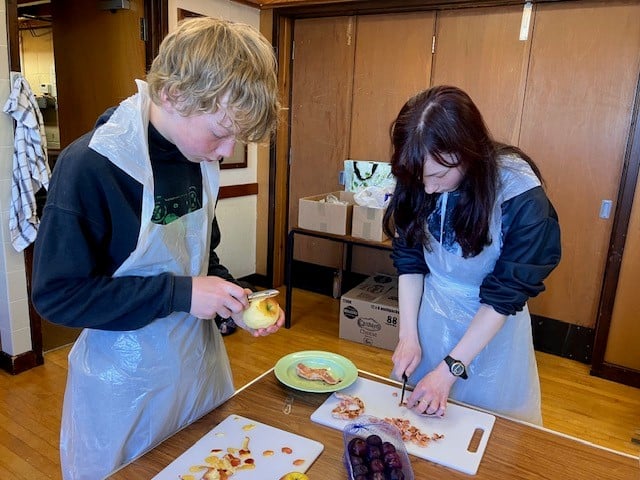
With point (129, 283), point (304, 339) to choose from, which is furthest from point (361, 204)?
point (129, 283)

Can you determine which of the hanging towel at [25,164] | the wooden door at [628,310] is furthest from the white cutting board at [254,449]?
the wooden door at [628,310]

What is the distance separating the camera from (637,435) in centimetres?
232

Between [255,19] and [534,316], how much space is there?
9.19ft

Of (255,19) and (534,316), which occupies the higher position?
(255,19)

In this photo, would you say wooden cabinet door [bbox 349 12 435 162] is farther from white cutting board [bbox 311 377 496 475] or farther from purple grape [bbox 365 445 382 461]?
purple grape [bbox 365 445 382 461]

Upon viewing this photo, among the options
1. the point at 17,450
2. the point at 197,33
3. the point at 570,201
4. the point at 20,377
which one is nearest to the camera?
the point at 197,33

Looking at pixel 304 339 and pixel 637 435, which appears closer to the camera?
pixel 637 435

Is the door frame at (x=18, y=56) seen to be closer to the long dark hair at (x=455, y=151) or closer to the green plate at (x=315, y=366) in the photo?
the green plate at (x=315, y=366)

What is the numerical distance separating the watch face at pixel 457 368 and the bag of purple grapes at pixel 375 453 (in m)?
0.26

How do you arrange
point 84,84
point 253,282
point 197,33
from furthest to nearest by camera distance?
point 253,282 → point 84,84 → point 197,33

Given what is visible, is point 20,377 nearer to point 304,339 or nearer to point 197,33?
point 304,339

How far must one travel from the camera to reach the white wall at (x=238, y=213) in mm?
3488

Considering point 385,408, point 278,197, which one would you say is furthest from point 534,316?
point 385,408

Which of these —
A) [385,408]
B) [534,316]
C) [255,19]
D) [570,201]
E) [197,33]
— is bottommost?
[534,316]
